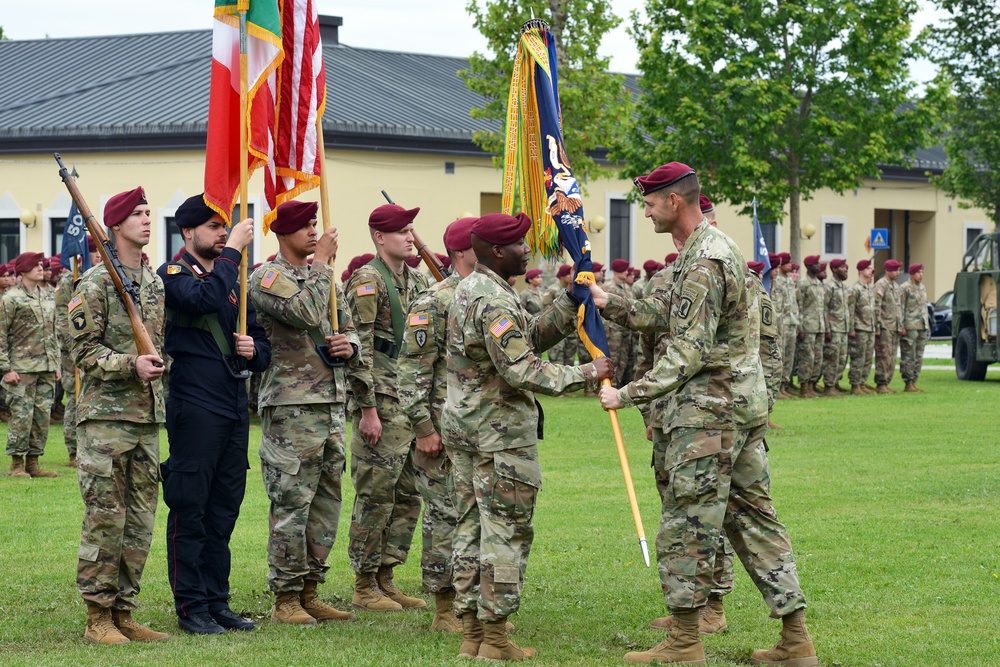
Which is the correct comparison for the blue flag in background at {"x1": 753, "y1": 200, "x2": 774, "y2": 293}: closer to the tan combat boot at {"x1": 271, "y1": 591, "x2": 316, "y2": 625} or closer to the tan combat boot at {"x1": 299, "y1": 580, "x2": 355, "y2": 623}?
the tan combat boot at {"x1": 299, "y1": 580, "x2": 355, "y2": 623}

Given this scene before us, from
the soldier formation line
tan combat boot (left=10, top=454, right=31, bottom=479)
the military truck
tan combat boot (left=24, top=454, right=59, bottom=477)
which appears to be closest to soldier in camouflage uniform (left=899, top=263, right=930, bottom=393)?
the military truck

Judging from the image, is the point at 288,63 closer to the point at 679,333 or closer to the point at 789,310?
the point at 679,333

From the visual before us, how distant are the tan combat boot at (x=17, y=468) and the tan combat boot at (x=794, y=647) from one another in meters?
9.69

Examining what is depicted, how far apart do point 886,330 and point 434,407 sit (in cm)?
1748

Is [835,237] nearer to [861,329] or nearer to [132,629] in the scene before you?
[861,329]

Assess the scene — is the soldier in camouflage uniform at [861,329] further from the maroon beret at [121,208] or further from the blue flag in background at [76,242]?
the maroon beret at [121,208]

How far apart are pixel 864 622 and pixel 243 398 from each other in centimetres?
368

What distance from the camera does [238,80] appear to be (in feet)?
26.5

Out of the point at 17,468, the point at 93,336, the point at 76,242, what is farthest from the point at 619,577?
the point at 76,242

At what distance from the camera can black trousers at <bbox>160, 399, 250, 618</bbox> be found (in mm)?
7352

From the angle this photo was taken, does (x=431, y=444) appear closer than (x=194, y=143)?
Yes

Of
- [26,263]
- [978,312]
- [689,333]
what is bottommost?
[978,312]

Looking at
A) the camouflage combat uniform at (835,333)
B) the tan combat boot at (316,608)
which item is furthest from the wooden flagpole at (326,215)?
the camouflage combat uniform at (835,333)

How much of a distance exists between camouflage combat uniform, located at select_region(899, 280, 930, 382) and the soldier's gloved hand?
56.3 ft
